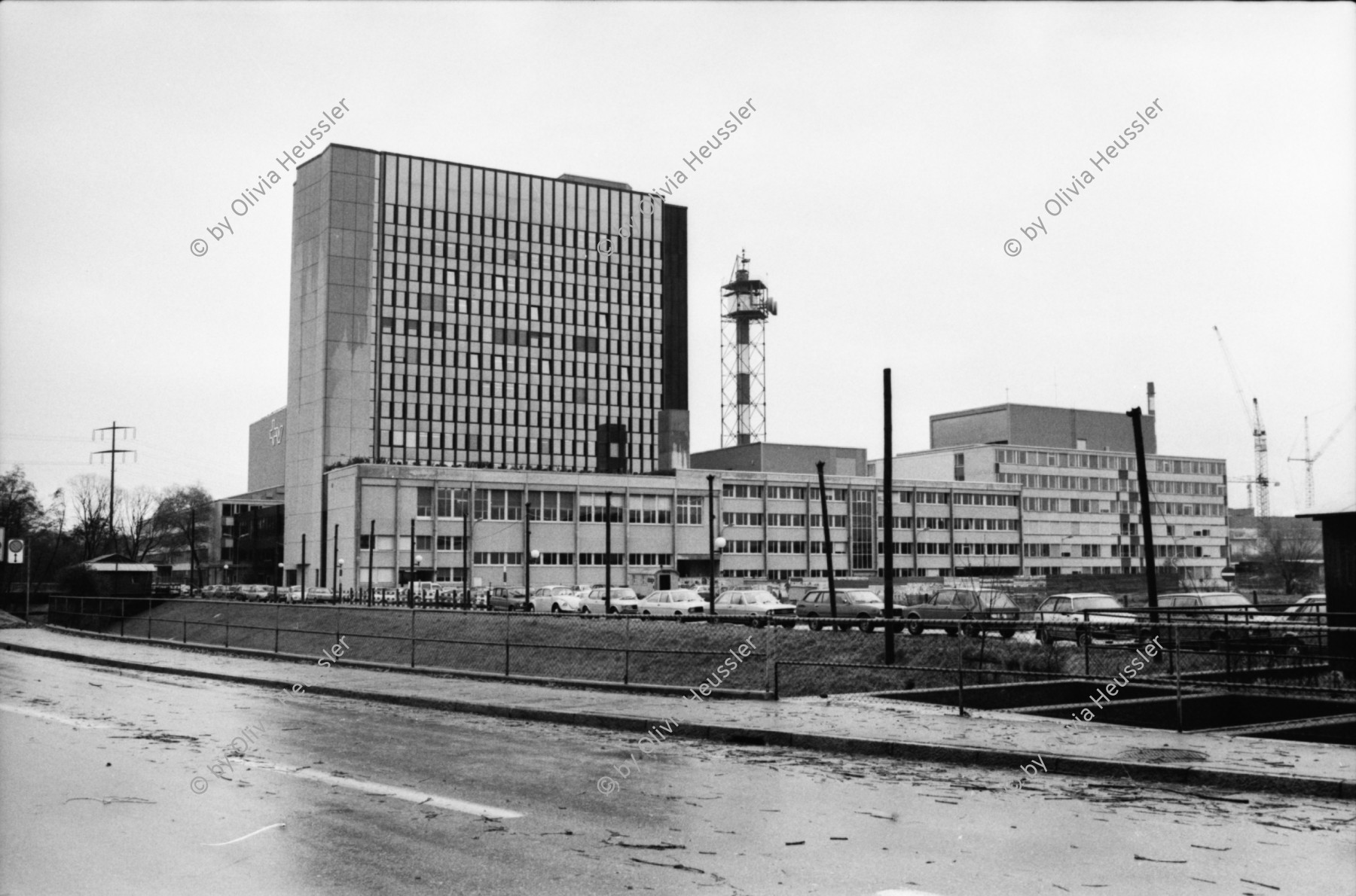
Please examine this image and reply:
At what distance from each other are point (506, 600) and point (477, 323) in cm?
7434

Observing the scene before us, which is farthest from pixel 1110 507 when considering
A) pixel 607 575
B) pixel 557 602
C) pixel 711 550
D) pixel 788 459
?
pixel 711 550

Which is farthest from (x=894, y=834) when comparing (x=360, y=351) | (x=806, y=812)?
(x=360, y=351)

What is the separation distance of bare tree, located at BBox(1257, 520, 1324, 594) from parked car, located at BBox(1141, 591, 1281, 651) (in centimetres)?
1994

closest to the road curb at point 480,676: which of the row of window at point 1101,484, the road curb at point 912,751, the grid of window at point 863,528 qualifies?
the road curb at point 912,751

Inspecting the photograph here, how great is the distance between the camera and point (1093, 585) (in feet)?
313

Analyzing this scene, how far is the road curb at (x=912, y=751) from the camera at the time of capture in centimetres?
1021

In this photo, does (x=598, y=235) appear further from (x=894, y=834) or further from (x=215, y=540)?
(x=894, y=834)

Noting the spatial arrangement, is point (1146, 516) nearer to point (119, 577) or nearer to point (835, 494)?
point (119, 577)

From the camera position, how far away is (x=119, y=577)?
5016 centimetres

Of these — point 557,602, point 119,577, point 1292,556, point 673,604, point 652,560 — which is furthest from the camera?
point 652,560

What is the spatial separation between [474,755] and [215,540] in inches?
5466

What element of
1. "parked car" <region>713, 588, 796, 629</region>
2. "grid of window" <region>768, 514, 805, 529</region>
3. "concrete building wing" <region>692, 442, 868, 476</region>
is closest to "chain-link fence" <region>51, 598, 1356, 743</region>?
"parked car" <region>713, 588, 796, 629</region>

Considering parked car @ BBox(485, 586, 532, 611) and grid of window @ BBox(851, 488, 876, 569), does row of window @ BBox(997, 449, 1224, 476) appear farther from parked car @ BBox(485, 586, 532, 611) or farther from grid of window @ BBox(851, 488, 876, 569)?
parked car @ BBox(485, 586, 532, 611)

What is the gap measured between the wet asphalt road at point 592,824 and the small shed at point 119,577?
131 feet
